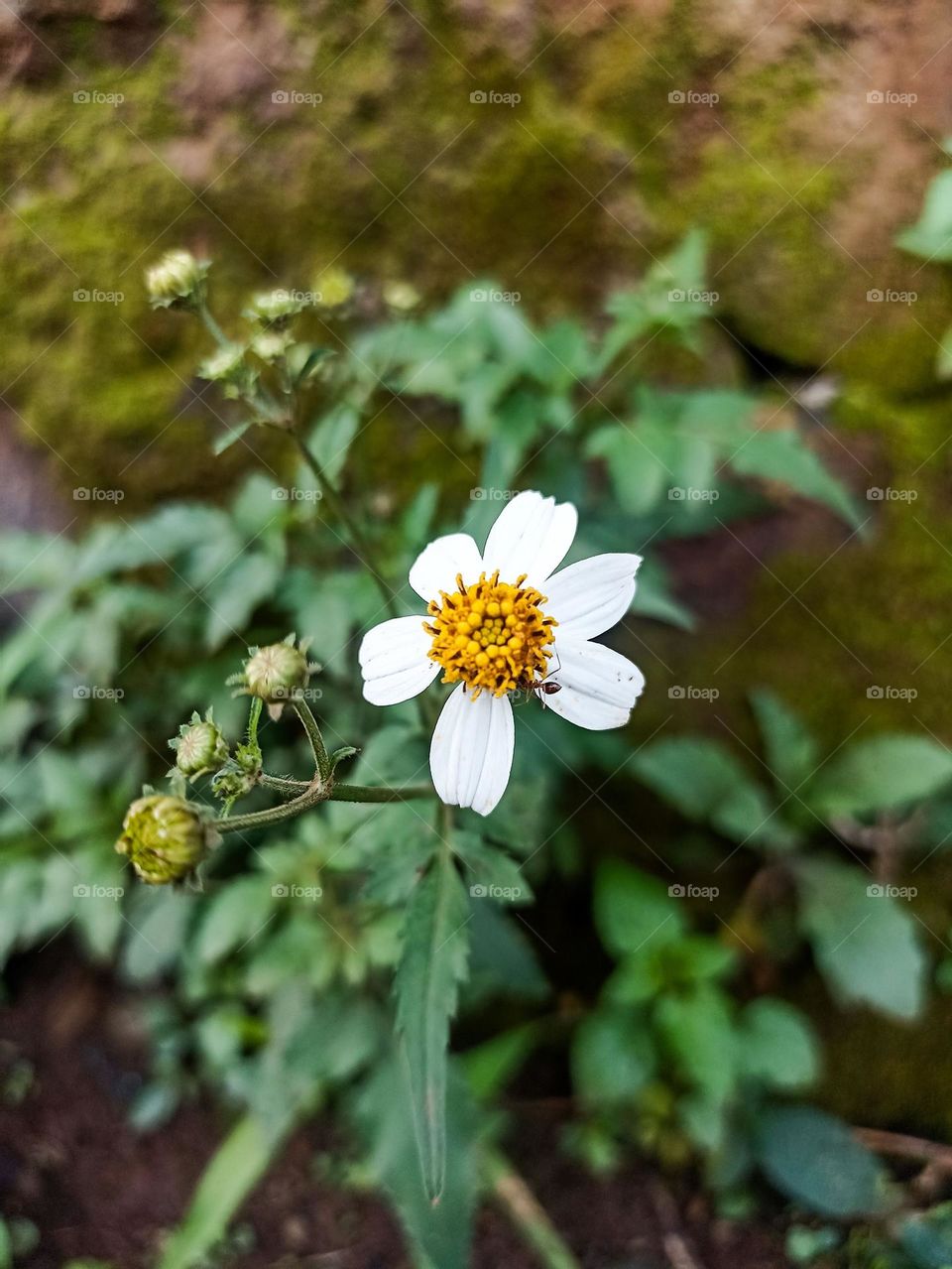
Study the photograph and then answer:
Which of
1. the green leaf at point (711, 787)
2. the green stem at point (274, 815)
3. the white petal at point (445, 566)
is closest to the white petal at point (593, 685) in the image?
the white petal at point (445, 566)

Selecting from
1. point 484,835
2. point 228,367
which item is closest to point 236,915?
point 484,835

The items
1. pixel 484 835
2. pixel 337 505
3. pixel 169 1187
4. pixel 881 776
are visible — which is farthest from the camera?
pixel 169 1187

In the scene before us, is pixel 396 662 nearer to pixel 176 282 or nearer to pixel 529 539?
pixel 529 539

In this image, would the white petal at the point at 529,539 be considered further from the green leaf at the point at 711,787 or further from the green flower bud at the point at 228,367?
the green leaf at the point at 711,787

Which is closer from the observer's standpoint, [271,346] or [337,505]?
[271,346]

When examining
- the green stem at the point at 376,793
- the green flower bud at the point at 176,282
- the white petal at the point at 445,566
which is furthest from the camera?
the green flower bud at the point at 176,282

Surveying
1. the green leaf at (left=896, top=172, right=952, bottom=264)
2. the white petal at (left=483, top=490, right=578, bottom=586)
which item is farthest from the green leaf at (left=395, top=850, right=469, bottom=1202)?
the green leaf at (left=896, top=172, right=952, bottom=264)

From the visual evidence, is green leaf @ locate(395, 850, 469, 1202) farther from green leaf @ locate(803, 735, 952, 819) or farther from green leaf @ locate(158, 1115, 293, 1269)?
green leaf @ locate(803, 735, 952, 819)

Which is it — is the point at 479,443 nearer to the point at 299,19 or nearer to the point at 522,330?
the point at 522,330

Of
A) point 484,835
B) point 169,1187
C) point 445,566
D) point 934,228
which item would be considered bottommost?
point 169,1187
